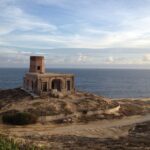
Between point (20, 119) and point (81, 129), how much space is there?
8472 mm

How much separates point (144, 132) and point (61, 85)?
73.7 feet

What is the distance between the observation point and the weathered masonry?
57.3 metres

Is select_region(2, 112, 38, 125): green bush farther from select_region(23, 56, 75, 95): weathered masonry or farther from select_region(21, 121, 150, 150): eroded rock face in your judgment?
select_region(23, 56, 75, 95): weathered masonry

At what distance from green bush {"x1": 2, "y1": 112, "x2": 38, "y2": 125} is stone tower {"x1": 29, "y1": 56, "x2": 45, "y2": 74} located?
1965 cm

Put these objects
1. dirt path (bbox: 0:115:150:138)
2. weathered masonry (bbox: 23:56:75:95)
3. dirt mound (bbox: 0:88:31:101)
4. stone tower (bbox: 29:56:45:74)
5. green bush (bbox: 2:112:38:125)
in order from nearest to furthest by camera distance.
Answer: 1. dirt path (bbox: 0:115:150:138)
2. green bush (bbox: 2:112:38:125)
3. dirt mound (bbox: 0:88:31:101)
4. weathered masonry (bbox: 23:56:75:95)
5. stone tower (bbox: 29:56:45:74)

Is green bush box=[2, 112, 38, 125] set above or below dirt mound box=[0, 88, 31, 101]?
below

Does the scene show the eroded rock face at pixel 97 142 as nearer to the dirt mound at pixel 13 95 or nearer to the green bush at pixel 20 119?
the green bush at pixel 20 119

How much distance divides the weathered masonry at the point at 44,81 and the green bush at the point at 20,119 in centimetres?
1107

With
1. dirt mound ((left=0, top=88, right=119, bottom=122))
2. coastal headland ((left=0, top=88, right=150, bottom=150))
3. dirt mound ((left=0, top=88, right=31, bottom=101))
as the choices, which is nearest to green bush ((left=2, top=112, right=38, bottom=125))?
coastal headland ((left=0, top=88, right=150, bottom=150))

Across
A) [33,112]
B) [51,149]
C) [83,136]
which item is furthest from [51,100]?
[51,149]

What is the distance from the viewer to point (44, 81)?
190 feet

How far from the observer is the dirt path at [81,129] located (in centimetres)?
4052

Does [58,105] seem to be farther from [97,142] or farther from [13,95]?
[97,142]

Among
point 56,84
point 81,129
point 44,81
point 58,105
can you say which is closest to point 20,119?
point 58,105
